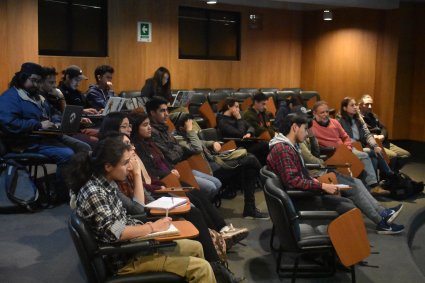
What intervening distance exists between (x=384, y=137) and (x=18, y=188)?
4.67m

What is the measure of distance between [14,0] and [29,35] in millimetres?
484

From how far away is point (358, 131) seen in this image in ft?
22.5

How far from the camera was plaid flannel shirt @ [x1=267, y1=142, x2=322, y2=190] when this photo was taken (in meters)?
4.09

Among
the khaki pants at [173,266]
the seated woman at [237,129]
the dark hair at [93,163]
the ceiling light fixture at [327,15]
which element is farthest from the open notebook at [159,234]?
the ceiling light fixture at [327,15]

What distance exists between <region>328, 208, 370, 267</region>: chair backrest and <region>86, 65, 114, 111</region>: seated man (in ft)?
12.4

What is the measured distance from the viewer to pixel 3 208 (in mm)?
4984

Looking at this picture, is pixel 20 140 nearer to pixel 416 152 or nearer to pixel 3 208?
pixel 3 208

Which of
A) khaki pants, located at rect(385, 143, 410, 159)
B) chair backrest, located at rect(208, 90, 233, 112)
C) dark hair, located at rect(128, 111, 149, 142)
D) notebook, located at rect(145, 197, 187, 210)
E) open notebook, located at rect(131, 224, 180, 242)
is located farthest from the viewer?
chair backrest, located at rect(208, 90, 233, 112)

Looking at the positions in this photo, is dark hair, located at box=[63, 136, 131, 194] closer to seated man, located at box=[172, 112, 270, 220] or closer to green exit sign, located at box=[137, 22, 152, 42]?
seated man, located at box=[172, 112, 270, 220]

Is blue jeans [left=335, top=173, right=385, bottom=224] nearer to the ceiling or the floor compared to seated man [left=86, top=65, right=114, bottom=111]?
nearer to the floor

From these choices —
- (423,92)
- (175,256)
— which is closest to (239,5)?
(423,92)

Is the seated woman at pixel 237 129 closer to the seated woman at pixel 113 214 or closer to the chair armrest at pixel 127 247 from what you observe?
the seated woman at pixel 113 214

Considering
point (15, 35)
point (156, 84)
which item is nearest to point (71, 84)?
point (156, 84)

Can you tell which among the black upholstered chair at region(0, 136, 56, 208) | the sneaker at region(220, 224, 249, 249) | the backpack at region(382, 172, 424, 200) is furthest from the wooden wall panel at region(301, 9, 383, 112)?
the black upholstered chair at region(0, 136, 56, 208)
